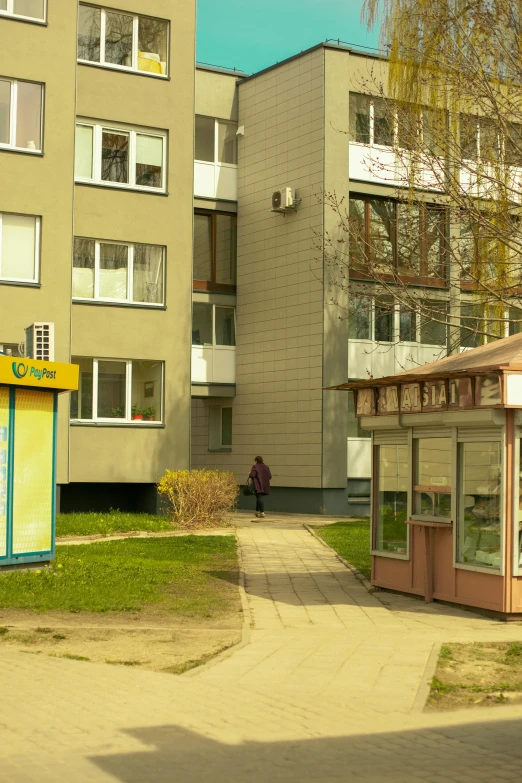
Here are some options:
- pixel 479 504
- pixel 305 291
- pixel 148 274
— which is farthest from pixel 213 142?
pixel 479 504

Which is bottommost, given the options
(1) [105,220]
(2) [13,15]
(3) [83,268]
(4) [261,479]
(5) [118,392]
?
(4) [261,479]

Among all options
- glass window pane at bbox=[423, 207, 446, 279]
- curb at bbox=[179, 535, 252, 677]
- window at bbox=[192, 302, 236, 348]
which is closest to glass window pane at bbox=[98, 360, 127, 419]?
window at bbox=[192, 302, 236, 348]

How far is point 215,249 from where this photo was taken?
3384 cm

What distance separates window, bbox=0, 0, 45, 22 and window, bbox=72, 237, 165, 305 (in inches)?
216

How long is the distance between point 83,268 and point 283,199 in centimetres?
640

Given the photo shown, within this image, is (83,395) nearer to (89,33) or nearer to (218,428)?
(218,428)

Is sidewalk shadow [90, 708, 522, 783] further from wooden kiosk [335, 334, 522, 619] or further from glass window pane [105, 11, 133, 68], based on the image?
glass window pane [105, 11, 133, 68]

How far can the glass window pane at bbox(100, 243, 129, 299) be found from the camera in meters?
28.6

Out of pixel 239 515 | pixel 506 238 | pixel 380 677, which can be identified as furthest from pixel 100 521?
pixel 380 677

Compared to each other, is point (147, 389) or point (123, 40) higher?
point (123, 40)

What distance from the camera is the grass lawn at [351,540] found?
693 inches

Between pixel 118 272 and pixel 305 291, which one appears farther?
pixel 305 291

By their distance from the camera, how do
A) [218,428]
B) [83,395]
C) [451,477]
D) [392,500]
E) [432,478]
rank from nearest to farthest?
[451,477]
[432,478]
[392,500]
[83,395]
[218,428]

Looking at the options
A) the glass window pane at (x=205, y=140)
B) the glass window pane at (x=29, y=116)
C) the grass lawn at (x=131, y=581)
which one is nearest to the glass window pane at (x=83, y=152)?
the glass window pane at (x=29, y=116)
